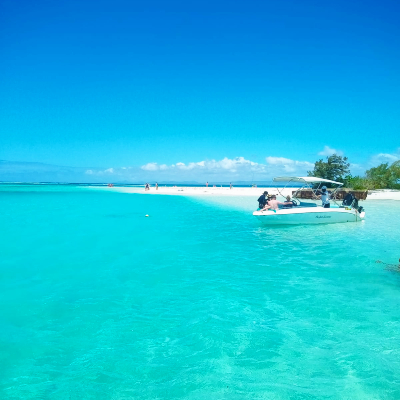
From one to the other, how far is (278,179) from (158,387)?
18.7 metres

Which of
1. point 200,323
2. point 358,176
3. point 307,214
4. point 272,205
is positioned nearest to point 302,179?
point 307,214

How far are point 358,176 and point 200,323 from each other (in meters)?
49.5

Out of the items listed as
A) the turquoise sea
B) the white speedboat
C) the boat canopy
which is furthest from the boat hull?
the turquoise sea

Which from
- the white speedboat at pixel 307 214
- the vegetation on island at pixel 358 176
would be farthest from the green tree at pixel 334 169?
the white speedboat at pixel 307 214

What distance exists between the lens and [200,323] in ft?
21.7

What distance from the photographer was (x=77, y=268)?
10.7 m

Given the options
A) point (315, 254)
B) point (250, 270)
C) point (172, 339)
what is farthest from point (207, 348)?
point (315, 254)

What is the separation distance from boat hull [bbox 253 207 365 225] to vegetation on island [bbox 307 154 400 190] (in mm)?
29802

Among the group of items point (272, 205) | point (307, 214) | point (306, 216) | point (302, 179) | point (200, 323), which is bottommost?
point (200, 323)

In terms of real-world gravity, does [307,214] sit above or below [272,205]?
below

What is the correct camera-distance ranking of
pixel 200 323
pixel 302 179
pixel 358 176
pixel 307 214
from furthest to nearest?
1. pixel 358 176
2. pixel 302 179
3. pixel 307 214
4. pixel 200 323

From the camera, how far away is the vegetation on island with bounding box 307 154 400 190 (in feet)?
159

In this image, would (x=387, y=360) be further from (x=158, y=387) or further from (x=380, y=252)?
(x=380, y=252)

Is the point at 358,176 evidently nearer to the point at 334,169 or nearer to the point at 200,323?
the point at 334,169
